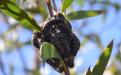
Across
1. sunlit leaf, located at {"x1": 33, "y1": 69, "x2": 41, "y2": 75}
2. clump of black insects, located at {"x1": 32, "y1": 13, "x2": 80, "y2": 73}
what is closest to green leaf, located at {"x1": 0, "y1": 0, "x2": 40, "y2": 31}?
clump of black insects, located at {"x1": 32, "y1": 13, "x2": 80, "y2": 73}

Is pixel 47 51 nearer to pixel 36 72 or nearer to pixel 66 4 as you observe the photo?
pixel 66 4

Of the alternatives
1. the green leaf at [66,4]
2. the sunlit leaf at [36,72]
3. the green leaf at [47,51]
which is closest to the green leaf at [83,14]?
the green leaf at [66,4]

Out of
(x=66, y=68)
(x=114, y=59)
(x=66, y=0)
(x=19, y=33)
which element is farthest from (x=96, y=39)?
(x=66, y=68)

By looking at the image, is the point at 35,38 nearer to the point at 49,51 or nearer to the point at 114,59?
the point at 49,51

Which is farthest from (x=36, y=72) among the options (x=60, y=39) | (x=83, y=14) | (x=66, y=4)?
(x=60, y=39)

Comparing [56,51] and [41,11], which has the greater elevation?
[56,51]

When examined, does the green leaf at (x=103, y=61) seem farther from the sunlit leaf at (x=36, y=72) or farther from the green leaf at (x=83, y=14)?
the sunlit leaf at (x=36, y=72)
